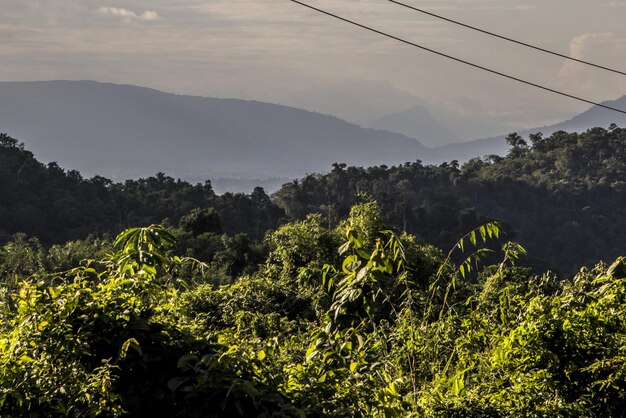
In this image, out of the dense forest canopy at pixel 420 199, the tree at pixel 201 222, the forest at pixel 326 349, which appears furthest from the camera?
the dense forest canopy at pixel 420 199

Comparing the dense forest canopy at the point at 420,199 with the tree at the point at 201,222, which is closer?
the tree at the point at 201,222

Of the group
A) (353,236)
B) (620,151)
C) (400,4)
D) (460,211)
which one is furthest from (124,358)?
(620,151)

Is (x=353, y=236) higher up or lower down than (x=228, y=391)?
higher up

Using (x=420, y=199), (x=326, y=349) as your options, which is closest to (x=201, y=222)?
(x=420, y=199)

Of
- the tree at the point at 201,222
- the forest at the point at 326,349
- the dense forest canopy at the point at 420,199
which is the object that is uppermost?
the forest at the point at 326,349

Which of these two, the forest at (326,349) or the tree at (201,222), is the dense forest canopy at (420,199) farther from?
the forest at (326,349)

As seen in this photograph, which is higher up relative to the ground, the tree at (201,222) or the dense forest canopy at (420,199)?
the tree at (201,222)

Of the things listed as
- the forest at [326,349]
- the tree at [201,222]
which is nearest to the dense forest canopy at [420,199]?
the tree at [201,222]

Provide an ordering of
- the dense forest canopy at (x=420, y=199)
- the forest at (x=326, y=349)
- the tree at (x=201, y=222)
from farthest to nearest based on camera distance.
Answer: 1. the dense forest canopy at (x=420, y=199)
2. the tree at (x=201, y=222)
3. the forest at (x=326, y=349)

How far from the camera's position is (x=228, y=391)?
3.24 m

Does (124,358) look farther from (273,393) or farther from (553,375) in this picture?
(553,375)

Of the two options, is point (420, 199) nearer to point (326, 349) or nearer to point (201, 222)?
point (201, 222)

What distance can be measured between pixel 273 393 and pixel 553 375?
199 centimetres

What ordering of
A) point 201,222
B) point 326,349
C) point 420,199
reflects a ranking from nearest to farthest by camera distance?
point 326,349 < point 201,222 < point 420,199
